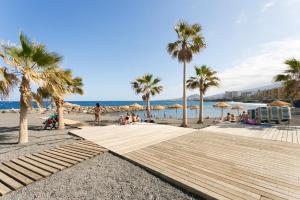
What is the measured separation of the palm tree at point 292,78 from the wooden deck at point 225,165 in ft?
31.6

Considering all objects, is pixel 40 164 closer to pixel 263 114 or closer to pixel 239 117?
pixel 263 114

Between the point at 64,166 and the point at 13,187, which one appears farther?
the point at 64,166

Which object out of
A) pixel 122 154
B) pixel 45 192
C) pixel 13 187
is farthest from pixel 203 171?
pixel 13 187

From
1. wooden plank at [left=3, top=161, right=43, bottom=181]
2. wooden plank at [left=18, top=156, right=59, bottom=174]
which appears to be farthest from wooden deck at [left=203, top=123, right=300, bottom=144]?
wooden plank at [left=3, top=161, right=43, bottom=181]

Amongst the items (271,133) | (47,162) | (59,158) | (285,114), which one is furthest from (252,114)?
(47,162)

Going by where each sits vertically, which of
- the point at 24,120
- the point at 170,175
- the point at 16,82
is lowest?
the point at 170,175

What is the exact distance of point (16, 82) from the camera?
8.82m

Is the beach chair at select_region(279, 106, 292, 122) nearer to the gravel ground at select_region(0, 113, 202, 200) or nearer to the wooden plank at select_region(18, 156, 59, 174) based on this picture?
the gravel ground at select_region(0, 113, 202, 200)

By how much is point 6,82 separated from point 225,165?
10.3 meters

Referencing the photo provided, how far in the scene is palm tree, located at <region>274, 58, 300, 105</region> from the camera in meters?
14.0

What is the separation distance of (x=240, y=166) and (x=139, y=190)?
313 cm

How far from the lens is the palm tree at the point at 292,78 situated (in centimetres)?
1403

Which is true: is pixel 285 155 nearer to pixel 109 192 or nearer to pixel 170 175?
pixel 170 175

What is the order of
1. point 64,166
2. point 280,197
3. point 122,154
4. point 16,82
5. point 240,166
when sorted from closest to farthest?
point 280,197
point 240,166
point 64,166
point 122,154
point 16,82
